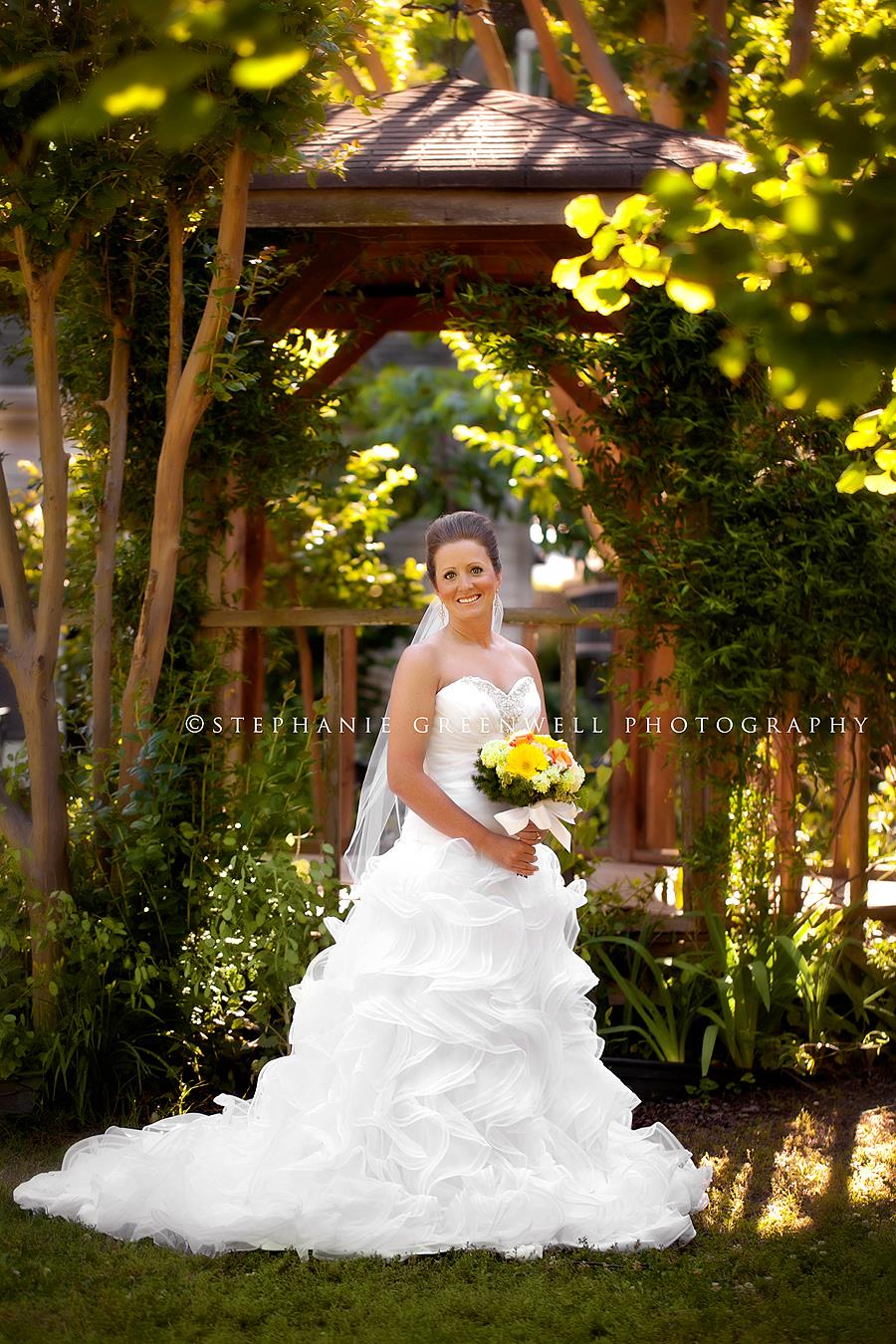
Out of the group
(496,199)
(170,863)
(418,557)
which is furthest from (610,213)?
(418,557)

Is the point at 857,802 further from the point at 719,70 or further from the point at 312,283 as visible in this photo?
the point at 719,70

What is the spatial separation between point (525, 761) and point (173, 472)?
197 cm

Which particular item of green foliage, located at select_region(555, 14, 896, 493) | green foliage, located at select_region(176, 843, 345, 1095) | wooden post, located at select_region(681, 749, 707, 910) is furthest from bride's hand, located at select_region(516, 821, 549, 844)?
Result: green foliage, located at select_region(555, 14, 896, 493)

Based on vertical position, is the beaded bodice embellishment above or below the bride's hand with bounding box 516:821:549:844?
above

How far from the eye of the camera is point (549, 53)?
8.46 metres

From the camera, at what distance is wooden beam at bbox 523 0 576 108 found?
26.7ft

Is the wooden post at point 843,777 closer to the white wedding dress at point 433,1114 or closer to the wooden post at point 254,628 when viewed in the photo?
the white wedding dress at point 433,1114

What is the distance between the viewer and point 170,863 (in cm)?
500

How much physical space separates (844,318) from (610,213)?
380cm

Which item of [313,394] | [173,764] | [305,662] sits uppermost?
[313,394]

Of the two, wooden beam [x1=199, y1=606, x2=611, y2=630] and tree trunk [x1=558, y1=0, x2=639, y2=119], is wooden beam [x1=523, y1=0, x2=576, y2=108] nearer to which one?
tree trunk [x1=558, y1=0, x2=639, y2=119]

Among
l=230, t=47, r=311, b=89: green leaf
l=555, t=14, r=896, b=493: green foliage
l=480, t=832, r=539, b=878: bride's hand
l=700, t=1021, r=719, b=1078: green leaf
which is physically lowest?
l=700, t=1021, r=719, b=1078: green leaf

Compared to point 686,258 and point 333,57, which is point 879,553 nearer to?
point 333,57

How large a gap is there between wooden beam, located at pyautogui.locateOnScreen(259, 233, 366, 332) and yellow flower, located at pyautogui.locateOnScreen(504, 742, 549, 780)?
2672mm
